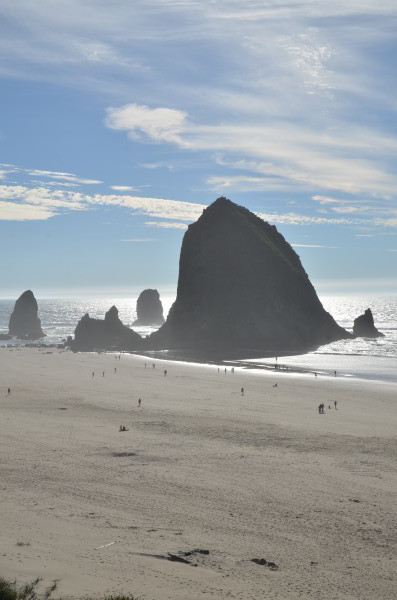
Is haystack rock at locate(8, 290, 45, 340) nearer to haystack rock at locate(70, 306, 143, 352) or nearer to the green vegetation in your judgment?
haystack rock at locate(70, 306, 143, 352)

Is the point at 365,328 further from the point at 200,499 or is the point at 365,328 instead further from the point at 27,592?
the point at 27,592

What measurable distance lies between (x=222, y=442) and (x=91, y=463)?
8072 millimetres

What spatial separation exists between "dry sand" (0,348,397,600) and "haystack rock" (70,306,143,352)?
67.2 m

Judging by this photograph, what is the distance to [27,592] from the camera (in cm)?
1227

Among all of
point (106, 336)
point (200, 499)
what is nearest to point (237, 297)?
point (106, 336)

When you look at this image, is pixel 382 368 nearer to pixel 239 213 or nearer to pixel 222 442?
pixel 222 442

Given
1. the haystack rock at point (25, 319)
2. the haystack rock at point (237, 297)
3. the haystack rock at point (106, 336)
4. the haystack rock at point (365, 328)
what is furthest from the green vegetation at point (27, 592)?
the haystack rock at point (25, 319)

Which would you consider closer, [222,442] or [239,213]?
[222,442]

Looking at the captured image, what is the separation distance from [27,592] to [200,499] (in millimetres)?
9379

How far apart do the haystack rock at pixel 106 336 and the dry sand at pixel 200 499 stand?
67.2m

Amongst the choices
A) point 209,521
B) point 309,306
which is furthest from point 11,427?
point 309,306

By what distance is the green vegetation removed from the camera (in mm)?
11602

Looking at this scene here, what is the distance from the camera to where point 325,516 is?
19422 mm

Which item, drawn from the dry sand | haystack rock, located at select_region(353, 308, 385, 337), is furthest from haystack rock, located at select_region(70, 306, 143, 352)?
the dry sand
